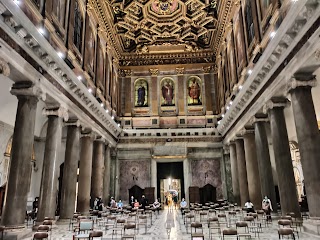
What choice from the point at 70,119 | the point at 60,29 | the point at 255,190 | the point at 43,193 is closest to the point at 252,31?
the point at 255,190

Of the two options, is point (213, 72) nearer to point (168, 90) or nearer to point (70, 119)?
point (168, 90)

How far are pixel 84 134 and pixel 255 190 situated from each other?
10558mm

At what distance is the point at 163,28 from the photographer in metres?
23.3

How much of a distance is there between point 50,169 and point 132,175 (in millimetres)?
11772

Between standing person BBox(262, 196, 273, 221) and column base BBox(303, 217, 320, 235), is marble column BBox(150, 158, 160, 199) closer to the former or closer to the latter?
standing person BBox(262, 196, 273, 221)

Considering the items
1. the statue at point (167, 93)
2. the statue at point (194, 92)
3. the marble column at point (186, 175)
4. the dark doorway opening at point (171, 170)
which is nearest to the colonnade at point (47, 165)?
the dark doorway opening at point (171, 170)

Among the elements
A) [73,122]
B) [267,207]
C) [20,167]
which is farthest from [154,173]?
[20,167]

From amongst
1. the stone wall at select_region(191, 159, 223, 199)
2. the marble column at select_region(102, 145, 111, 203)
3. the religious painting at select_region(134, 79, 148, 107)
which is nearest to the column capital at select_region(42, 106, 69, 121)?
the marble column at select_region(102, 145, 111, 203)

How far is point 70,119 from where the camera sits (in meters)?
14.2

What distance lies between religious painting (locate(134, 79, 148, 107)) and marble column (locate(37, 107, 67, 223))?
485 inches

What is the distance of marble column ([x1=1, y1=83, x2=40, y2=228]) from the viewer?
8812mm

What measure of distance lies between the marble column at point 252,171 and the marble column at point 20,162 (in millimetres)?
11824

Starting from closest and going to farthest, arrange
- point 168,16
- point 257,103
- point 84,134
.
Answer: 1. point 257,103
2. point 84,134
3. point 168,16

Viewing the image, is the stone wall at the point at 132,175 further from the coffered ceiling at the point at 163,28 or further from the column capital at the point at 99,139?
the coffered ceiling at the point at 163,28
